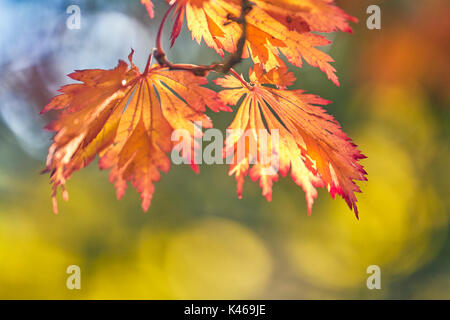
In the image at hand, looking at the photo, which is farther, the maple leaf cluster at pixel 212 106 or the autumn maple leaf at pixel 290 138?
the autumn maple leaf at pixel 290 138

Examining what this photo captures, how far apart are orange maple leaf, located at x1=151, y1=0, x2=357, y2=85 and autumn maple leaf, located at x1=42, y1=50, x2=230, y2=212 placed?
87 mm

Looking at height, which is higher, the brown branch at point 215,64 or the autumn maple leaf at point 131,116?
the brown branch at point 215,64

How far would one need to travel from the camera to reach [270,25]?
514 millimetres

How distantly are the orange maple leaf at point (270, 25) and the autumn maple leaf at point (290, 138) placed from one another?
1.7 inches

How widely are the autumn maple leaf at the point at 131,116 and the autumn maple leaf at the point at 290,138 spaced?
0.08 metres

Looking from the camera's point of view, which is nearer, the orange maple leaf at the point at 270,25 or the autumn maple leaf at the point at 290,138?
the orange maple leaf at the point at 270,25

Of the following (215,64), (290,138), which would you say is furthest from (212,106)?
(290,138)

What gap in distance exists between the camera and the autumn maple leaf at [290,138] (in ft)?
1.90

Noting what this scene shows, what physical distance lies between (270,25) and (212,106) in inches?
5.8

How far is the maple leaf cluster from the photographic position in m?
0.47

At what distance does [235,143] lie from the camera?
0.59 m

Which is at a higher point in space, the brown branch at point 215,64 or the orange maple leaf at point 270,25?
the orange maple leaf at point 270,25

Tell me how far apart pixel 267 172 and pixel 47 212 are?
1.58 meters

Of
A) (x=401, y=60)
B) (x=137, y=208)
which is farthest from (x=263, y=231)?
(x=401, y=60)
